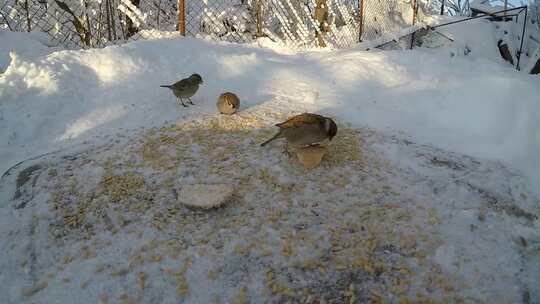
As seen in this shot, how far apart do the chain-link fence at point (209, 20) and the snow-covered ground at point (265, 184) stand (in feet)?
12.3

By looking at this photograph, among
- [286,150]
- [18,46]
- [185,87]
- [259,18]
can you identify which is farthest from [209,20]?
[286,150]

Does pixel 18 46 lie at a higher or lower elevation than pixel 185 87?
higher

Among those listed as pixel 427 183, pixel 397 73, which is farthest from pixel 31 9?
pixel 427 183

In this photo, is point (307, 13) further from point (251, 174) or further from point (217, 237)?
point (217, 237)

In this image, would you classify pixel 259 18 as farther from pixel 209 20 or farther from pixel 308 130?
pixel 308 130

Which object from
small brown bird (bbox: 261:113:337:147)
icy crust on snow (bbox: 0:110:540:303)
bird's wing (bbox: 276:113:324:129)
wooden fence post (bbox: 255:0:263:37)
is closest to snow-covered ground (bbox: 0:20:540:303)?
icy crust on snow (bbox: 0:110:540:303)

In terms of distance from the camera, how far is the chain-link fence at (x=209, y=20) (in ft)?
28.7

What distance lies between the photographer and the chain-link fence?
873cm

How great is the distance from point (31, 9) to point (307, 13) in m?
5.94

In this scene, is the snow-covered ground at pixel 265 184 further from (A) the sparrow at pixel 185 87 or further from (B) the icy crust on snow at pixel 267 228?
(A) the sparrow at pixel 185 87

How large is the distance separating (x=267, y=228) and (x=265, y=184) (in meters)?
0.56

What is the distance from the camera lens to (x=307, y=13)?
10062mm

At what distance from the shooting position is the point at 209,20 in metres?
10.4

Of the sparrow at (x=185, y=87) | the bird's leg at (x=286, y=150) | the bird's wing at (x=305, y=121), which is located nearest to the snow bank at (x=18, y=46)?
the sparrow at (x=185, y=87)
